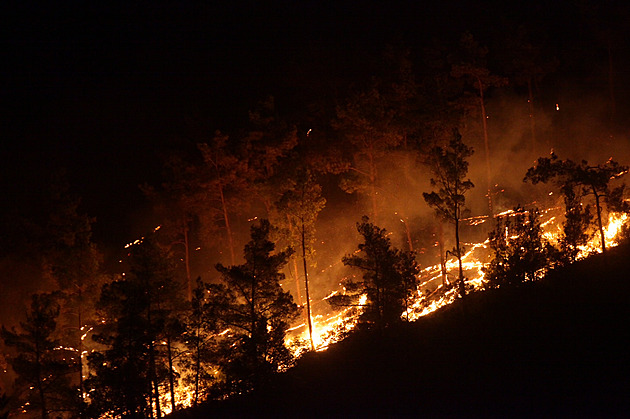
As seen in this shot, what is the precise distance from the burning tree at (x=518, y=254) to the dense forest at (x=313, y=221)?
7cm

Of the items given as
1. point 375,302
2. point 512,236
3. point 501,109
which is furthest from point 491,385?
point 501,109

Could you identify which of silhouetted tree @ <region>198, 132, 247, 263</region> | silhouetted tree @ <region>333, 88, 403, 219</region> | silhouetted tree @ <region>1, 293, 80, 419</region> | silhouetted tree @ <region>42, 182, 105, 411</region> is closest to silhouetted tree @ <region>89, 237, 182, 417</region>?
silhouetted tree @ <region>1, 293, 80, 419</region>

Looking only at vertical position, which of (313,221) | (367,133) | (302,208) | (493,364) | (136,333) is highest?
(367,133)

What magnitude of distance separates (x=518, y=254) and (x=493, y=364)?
677cm

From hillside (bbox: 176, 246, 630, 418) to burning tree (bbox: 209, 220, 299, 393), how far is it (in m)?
1.46

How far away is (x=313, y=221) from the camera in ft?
86.2

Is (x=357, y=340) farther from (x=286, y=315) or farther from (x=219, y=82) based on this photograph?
(x=219, y=82)

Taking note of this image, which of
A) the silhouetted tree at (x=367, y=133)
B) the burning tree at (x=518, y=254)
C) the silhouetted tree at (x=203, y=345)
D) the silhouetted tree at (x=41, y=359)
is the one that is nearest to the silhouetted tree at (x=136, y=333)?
the silhouetted tree at (x=203, y=345)

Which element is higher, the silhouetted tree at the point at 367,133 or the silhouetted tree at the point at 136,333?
the silhouetted tree at the point at 367,133

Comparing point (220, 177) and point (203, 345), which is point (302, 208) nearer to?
point (220, 177)

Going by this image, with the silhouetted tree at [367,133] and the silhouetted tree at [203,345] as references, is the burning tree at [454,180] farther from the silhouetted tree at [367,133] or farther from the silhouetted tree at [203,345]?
the silhouetted tree at [367,133]

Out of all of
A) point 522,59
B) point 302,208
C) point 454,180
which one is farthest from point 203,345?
point 522,59

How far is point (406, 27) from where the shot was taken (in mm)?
56594

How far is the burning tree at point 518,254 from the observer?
17.9 m
